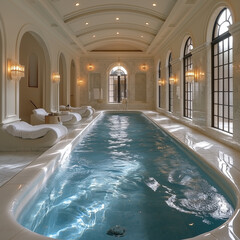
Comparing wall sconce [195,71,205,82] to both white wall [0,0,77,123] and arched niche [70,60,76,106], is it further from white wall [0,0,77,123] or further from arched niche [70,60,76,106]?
arched niche [70,60,76,106]

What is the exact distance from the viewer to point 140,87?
68.6 feet

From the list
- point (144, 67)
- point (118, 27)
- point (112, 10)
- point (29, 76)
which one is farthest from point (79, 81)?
point (112, 10)

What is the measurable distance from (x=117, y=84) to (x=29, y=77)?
8350 millimetres

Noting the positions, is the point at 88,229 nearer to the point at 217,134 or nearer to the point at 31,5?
the point at 217,134

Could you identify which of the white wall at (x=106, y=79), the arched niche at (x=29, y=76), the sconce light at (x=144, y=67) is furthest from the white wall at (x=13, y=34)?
the sconce light at (x=144, y=67)

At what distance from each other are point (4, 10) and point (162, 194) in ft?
→ 20.4

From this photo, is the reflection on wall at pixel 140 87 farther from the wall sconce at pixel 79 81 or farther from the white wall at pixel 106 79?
the wall sconce at pixel 79 81

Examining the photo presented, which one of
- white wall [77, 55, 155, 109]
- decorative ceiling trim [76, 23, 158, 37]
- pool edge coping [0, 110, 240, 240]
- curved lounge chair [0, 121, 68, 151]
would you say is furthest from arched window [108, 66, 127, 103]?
pool edge coping [0, 110, 240, 240]

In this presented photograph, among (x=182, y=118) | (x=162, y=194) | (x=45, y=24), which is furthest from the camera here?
(x=182, y=118)

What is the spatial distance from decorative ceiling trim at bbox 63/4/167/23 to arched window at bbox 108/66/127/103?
1011 centimetres

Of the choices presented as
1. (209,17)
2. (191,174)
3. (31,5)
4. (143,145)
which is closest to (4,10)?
(31,5)

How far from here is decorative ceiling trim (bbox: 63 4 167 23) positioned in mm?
10772

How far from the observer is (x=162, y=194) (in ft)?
13.3

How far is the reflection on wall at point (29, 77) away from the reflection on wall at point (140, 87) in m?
8.25
